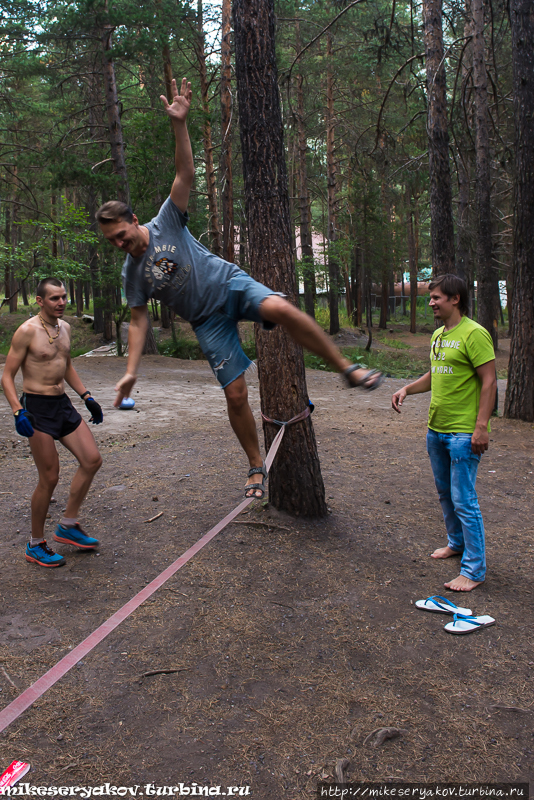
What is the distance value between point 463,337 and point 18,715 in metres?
3.47

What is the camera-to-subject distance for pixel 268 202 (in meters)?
5.26

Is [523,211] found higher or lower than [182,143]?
higher

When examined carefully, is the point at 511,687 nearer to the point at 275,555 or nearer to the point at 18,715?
the point at 275,555

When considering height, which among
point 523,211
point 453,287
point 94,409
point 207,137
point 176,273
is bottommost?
point 94,409

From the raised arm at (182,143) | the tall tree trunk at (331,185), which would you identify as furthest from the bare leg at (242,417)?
the tall tree trunk at (331,185)

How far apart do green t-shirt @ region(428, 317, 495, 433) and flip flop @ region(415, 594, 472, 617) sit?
1.19 meters

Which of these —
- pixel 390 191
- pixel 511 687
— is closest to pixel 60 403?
pixel 511 687

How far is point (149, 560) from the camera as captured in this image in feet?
16.4

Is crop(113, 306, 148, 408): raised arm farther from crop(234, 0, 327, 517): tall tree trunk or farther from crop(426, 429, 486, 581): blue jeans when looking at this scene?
crop(426, 429, 486, 581): blue jeans

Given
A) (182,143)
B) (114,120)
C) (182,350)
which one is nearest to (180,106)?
(182,143)

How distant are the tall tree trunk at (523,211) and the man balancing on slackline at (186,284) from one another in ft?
23.8

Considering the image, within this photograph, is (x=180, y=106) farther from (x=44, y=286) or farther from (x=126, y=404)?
(x=44, y=286)

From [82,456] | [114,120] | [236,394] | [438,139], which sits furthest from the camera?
[114,120]

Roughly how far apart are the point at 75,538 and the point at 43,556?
0.32 meters
